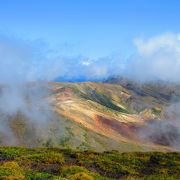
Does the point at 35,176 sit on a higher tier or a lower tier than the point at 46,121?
lower

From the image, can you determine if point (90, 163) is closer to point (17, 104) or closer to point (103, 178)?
point (103, 178)

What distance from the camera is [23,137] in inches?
6383

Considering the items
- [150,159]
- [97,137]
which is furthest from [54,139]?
[150,159]

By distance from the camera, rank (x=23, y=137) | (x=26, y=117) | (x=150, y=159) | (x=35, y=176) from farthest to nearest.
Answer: (x=26, y=117) → (x=23, y=137) → (x=150, y=159) → (x=35, y=176)

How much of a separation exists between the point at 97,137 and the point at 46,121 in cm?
2369

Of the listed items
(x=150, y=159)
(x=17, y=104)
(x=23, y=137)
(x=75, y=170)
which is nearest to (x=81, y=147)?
(x=23, y=137)

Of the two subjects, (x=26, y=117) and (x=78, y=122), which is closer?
(x=26, y=117)

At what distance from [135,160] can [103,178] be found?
1338 centimetres

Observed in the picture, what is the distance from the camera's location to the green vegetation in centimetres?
3991

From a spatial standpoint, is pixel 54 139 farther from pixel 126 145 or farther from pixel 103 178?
pixel 103 178

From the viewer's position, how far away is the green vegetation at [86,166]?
3991 cm

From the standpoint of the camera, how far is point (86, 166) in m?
49.3

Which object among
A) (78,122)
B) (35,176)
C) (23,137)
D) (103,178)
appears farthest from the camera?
(78,122)

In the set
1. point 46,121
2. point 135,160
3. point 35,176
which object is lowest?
point 35,176
